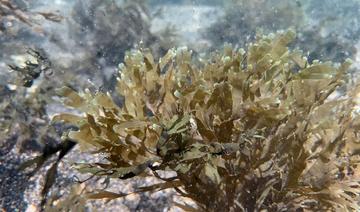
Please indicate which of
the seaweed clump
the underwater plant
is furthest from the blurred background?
the seaweed clump

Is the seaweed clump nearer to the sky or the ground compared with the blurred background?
nearer to the ground

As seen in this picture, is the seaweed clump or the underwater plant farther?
Answer: the underwater plant

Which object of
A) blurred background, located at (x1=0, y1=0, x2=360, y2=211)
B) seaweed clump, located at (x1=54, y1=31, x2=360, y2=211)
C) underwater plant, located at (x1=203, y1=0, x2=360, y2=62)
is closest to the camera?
seaweed clump, located at (x1=54, y1=31, x2=360, y2=211)

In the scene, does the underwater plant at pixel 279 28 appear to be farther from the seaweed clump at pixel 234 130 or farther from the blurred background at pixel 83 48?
the seaweed clump at pixel 234 130

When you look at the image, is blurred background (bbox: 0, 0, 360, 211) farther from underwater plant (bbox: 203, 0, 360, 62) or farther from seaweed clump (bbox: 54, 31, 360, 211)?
seaweed clump (bbox: 54, 31, 360, 211)

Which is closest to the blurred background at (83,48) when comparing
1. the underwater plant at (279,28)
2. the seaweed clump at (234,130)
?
the underwater plant at (279,28)

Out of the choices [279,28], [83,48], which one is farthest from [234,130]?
[279,28]
